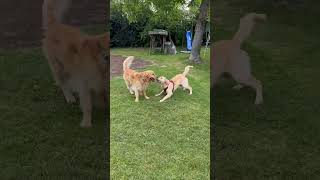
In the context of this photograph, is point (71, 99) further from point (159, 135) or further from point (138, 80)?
point (138, 80)

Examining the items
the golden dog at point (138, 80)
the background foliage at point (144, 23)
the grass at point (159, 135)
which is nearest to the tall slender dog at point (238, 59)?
the grass at point (159, 135)

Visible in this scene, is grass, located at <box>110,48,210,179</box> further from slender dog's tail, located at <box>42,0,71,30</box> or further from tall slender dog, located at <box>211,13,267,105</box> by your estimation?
slender dog's tail, located at <box>42,0,71,30</box>

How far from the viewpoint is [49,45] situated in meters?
0.86

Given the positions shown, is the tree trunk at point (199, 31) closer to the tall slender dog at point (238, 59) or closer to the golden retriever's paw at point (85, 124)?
the tall slender dog at point (238, 59)

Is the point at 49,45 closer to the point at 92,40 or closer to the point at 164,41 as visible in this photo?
the point at 92,40

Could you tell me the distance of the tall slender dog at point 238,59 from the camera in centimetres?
89

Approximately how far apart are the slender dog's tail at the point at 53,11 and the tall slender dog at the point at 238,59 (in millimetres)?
337

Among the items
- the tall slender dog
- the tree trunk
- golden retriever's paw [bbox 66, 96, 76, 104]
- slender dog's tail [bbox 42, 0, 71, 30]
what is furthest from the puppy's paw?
the tree trunk

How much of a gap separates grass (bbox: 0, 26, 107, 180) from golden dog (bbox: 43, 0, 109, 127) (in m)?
0.03

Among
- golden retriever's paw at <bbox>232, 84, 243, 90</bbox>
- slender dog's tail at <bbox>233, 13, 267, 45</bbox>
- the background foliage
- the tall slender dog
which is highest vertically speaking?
the background foliage

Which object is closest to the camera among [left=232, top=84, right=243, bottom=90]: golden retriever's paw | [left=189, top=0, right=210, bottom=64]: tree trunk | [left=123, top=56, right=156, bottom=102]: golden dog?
[left=232, top=84, right=243, bottom=90]: golden retriever's paw

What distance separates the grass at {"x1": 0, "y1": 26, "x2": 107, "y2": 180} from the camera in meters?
0.91

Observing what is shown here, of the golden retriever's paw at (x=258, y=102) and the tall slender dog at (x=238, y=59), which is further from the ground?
the tall slender dog at (x=238, y=59)

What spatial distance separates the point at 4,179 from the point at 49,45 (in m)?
0.44
